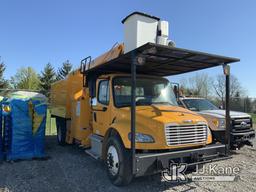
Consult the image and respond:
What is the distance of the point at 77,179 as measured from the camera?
526 centimetres

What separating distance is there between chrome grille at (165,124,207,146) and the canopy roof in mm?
1419

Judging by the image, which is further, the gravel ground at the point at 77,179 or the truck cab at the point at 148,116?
the gravel ground at the point at 77,179

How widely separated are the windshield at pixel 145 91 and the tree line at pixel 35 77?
94.1 ft

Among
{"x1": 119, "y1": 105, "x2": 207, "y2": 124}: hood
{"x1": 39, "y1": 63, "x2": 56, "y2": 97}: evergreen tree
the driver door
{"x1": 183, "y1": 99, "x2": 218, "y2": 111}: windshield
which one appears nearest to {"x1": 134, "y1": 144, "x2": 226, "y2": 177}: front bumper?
{"x1": 119, "y1": 105, "x2": 207, "y2": 124}: hood

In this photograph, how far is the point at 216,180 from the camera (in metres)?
5.32

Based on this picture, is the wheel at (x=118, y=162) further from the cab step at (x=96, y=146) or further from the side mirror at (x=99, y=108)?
the side mirror at (x=99, y=108)

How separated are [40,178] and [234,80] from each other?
48825mm

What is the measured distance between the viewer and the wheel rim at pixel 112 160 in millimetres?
4801

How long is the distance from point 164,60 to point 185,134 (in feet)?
6.06

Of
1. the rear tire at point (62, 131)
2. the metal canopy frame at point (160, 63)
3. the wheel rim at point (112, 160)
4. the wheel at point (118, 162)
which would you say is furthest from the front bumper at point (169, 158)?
the rear tire at point (62, 131)

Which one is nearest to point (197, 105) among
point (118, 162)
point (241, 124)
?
point (241, 124)

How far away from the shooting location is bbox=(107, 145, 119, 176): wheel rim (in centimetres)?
480

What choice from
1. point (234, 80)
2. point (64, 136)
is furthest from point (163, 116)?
point (234, 80)

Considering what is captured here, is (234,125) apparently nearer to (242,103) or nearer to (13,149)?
(13,149)
